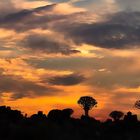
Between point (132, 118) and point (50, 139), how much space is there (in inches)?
1932

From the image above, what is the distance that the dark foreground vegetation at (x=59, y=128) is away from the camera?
81.2 metres

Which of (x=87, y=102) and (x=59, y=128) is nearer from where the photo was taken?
(x=59, y=128)

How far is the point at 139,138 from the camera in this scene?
94250mm

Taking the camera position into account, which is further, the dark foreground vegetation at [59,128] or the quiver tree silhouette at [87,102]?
the quiver tree silhouette at [87,102]

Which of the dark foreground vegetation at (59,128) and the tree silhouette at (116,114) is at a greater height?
the tree silhouette at (116,114)

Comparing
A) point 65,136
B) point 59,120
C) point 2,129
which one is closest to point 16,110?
point 59,120

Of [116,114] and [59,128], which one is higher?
[116,114]

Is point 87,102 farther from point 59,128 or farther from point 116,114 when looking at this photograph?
A: point 59,128

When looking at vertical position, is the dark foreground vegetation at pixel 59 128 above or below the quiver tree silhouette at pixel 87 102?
below

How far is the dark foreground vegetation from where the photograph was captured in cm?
8119

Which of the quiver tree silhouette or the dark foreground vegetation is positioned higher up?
the quiver tree silhouette

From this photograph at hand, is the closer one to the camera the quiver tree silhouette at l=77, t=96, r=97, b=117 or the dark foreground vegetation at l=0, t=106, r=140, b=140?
the dark foreground vegetation at l=0, t=106, r=140, b=140

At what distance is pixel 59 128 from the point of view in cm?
8850

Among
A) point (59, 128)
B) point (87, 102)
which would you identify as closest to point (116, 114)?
point (87, 102)
